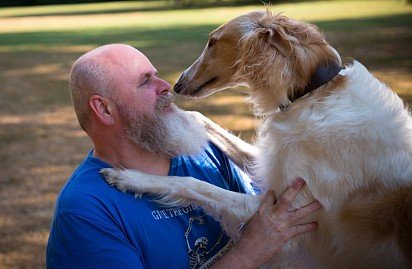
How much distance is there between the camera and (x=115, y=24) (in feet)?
85.9

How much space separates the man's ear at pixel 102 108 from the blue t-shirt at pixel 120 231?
19cm

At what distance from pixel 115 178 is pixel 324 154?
90cm

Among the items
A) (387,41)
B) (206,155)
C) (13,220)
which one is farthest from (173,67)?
(206,155)

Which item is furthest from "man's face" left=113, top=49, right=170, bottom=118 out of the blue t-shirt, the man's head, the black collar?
Answer: the black collar

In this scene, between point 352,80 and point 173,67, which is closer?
point 352,80

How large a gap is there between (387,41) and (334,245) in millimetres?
14142

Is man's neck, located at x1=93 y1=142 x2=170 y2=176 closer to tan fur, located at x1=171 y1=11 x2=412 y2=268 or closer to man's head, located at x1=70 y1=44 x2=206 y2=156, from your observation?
A: man's head, located at x1=70 y1=44 x2=206 y2=156

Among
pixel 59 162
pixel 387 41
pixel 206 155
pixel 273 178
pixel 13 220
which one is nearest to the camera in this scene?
pixel 273 178

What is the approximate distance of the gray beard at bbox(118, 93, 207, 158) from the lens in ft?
10.0

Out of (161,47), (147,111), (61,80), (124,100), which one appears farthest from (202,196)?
(161,47)

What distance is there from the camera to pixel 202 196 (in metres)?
3.12

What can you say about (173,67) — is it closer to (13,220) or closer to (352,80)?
(13,220)

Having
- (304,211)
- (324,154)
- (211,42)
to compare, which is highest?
(211,42)

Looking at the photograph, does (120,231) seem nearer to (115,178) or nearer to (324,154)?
(115,178)
